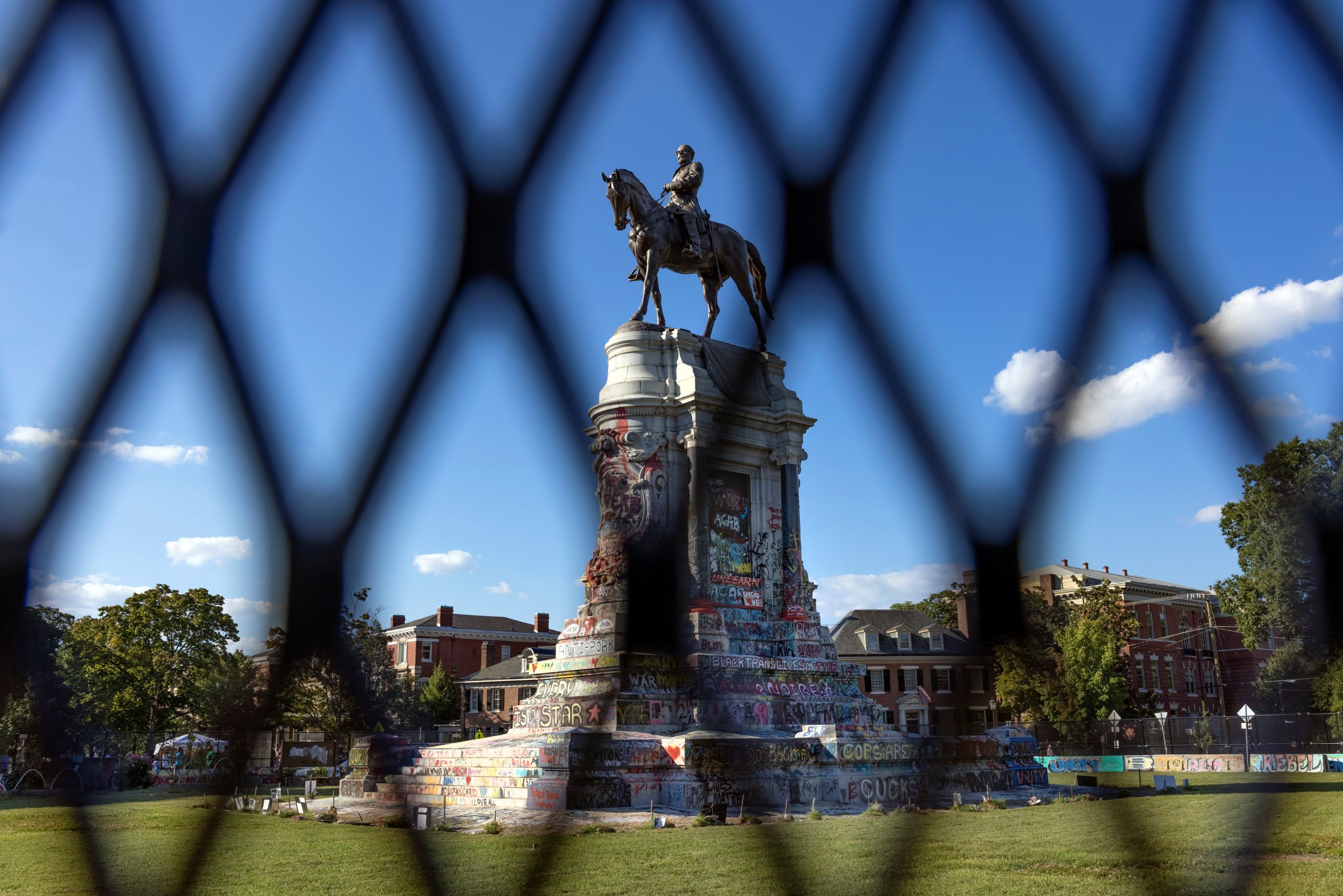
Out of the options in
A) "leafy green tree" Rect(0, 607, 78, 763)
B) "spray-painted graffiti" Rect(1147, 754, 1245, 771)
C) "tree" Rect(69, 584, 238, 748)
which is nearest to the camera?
"leafy green tree" Rect(0, 607, 78, 763)

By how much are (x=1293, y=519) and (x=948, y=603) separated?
2.22 ft

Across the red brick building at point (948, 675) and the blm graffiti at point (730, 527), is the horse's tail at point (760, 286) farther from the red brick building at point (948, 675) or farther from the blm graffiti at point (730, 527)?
the blm graffiti at point (730, 527)

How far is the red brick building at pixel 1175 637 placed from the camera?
206cm

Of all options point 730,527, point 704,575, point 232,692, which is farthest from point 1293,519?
point 730,527

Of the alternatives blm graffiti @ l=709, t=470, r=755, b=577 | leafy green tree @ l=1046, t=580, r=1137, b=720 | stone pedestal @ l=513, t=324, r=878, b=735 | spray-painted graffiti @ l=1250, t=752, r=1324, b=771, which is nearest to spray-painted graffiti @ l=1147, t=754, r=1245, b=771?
spray-painted graffiti @ l=1250, t=752, r=1324, b=771

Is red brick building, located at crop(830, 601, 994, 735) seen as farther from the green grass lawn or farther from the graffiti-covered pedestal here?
the graffiti-covered pedestal

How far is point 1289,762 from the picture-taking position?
4141 centimetres

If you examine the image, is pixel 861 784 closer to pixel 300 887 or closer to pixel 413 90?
pixel 300 887

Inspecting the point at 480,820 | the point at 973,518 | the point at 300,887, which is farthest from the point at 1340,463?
the point at 480,820

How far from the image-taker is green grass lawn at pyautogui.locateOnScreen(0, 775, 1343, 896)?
8.30 metres

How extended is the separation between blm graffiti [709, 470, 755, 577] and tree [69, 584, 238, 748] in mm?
21058

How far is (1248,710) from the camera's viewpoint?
28.9 meters

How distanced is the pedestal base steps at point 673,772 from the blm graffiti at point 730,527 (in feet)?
Answer: 15.1

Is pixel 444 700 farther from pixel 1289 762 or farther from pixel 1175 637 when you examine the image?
pixel 1175 637
